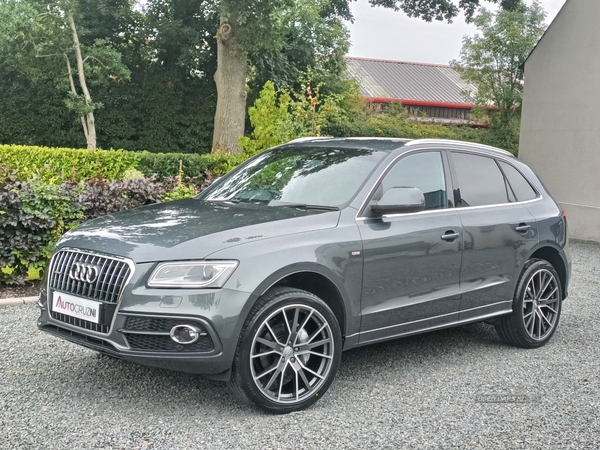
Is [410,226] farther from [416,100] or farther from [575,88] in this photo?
[416,100]

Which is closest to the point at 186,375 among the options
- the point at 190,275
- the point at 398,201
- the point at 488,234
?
the point at 190,275

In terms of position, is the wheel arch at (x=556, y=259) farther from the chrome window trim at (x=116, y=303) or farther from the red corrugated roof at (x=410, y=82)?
the red corrugated roof at (x=410, y=82)

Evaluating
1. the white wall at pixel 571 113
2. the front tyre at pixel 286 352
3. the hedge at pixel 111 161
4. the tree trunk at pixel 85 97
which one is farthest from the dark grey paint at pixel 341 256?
the tree trunk at pixel 85 97

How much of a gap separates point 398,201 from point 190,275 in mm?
1583

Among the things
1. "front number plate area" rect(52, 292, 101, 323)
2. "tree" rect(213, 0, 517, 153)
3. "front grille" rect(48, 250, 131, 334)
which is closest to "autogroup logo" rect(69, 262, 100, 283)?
"front grille" rect(48, 250, 131, 334)

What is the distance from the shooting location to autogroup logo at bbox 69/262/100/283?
4453 millimetres

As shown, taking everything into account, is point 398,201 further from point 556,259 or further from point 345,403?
point 556,259

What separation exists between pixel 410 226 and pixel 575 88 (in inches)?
486

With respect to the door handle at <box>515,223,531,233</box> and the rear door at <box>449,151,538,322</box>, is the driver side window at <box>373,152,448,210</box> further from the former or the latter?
the door handle at <box>515,223,531,233</box>

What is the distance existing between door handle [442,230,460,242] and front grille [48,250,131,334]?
2.39m

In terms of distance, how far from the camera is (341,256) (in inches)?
189

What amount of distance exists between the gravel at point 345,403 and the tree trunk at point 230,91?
14.6 meters

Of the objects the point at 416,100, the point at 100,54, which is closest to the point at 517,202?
the point at 100,54

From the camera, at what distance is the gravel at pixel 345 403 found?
4.22m
